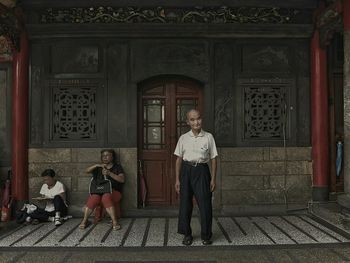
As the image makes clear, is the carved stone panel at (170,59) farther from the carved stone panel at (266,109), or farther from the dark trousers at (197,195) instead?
the dark trousers at (197,195)

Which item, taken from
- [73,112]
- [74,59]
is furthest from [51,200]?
[74,59]

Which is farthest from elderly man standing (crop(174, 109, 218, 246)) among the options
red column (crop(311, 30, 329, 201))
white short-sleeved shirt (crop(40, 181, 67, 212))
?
red column (crop(311, 30, 329, 201))

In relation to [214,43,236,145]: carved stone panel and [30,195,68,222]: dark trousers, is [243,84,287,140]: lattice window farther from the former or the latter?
[30,195,68,222]: dark trousers

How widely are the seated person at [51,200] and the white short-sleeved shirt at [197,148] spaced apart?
2387 mm

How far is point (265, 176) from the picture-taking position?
6.66 m

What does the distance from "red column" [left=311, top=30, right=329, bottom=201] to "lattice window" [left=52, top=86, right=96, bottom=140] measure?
386 cm

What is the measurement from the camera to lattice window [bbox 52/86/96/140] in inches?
262

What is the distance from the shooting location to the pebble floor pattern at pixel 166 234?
4.98m

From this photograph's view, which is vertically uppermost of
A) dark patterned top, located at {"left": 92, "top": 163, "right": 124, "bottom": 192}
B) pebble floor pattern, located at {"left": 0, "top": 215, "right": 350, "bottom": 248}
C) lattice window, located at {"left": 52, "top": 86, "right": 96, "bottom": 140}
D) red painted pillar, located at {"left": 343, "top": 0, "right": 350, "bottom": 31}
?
red painted pillar, located at {"left": 343, "top": 0, "right": 350, "bottom": 31}

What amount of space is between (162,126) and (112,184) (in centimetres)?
142

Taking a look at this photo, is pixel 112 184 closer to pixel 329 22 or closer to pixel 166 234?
pixel 166 234

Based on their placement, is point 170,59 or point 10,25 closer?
point 10,25

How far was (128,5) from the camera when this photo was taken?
6484 mm

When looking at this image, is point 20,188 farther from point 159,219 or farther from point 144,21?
point 144,21
